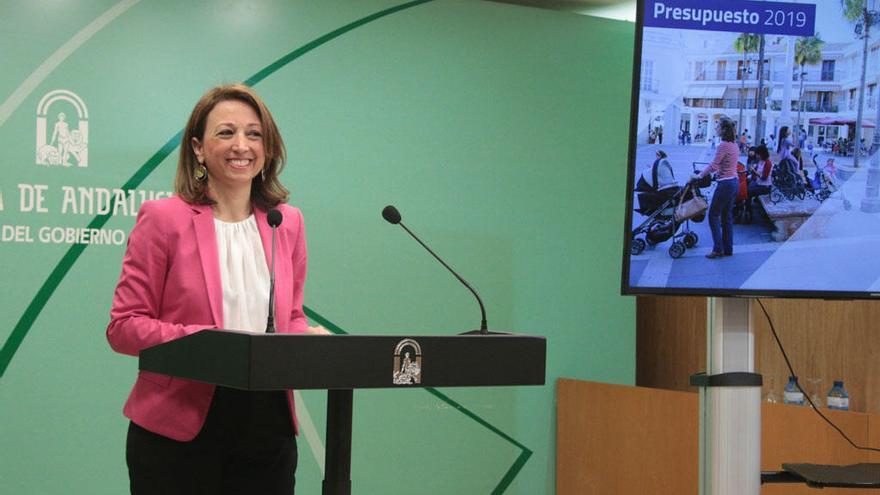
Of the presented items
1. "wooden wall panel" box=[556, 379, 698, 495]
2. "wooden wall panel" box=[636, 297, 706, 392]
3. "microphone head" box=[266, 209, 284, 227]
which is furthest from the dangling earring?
"wooden wall panel" box=[636, 297, 706, 392]

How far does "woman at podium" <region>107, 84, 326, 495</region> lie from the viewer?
2.38 metres

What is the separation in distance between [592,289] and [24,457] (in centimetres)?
258

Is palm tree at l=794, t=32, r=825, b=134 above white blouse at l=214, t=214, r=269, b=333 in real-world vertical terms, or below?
above

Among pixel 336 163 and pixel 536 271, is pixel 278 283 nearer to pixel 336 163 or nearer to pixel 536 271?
pixel 336 163

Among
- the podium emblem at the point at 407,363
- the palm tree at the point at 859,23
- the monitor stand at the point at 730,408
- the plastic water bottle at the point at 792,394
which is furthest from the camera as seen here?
the plastic water bottle at the point at 792,394

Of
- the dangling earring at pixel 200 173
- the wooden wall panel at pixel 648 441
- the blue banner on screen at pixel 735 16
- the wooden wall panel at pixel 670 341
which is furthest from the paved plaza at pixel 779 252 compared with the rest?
the wooden wall panel at pixel 670 341

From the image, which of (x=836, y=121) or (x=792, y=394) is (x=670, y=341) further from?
(x=836, y=121)

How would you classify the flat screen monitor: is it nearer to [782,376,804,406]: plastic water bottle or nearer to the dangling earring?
the dangling earring

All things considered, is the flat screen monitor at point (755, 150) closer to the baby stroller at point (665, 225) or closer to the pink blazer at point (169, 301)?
the baby stroller at point (665, 225)

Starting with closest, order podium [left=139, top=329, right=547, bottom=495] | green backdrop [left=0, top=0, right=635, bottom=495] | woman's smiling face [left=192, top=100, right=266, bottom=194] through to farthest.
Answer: podium [left=139, top=329, right=547, bottom=495]
woman's smiling face [left=192, top=100, right=266, bottom=194]
green backdrop [left=0, top=0, right=635, bottom=495]

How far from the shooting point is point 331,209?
178 inches

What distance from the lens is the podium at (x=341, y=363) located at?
182cm

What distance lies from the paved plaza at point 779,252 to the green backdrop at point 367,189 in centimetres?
236

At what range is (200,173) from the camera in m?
2.60
